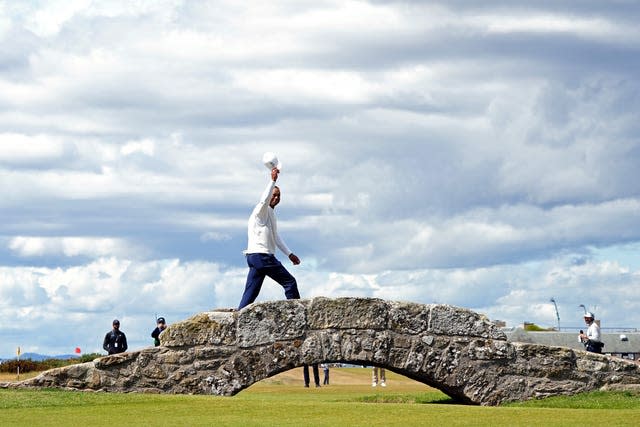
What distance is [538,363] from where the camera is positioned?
2194 cm

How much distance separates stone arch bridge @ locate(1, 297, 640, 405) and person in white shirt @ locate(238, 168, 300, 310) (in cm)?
48

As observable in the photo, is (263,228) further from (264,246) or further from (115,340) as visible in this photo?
(115,340)

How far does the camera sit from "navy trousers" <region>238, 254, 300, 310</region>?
68.0ft

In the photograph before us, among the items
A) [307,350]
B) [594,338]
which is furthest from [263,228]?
[594,338]

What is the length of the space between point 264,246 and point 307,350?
2129mm

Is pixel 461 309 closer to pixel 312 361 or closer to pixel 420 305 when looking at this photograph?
pixel 420 305

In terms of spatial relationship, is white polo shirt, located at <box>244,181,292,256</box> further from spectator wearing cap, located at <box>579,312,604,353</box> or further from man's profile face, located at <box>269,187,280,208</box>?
spectator wearing cap, located at <box>579,312,604,353</box>

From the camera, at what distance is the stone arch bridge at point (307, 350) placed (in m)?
20.7

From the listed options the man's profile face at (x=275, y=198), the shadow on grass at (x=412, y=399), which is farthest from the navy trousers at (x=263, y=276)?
the shadow on grass at (x=412, y=399)

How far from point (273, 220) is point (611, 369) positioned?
746 cm

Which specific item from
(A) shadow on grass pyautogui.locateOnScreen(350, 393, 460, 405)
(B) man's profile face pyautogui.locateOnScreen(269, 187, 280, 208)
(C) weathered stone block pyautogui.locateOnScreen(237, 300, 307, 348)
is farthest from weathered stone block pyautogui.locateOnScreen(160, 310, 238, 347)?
(A) shadow on grass pyautogui.locateOnScreen(350, 393, 460, 405)

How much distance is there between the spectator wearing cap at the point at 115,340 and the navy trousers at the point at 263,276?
19.1 ft

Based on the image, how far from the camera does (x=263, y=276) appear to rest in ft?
68.8

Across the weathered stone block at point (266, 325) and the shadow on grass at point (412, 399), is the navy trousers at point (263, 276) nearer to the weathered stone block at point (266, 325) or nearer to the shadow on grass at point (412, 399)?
the weathered stone block at point (266, 325)
